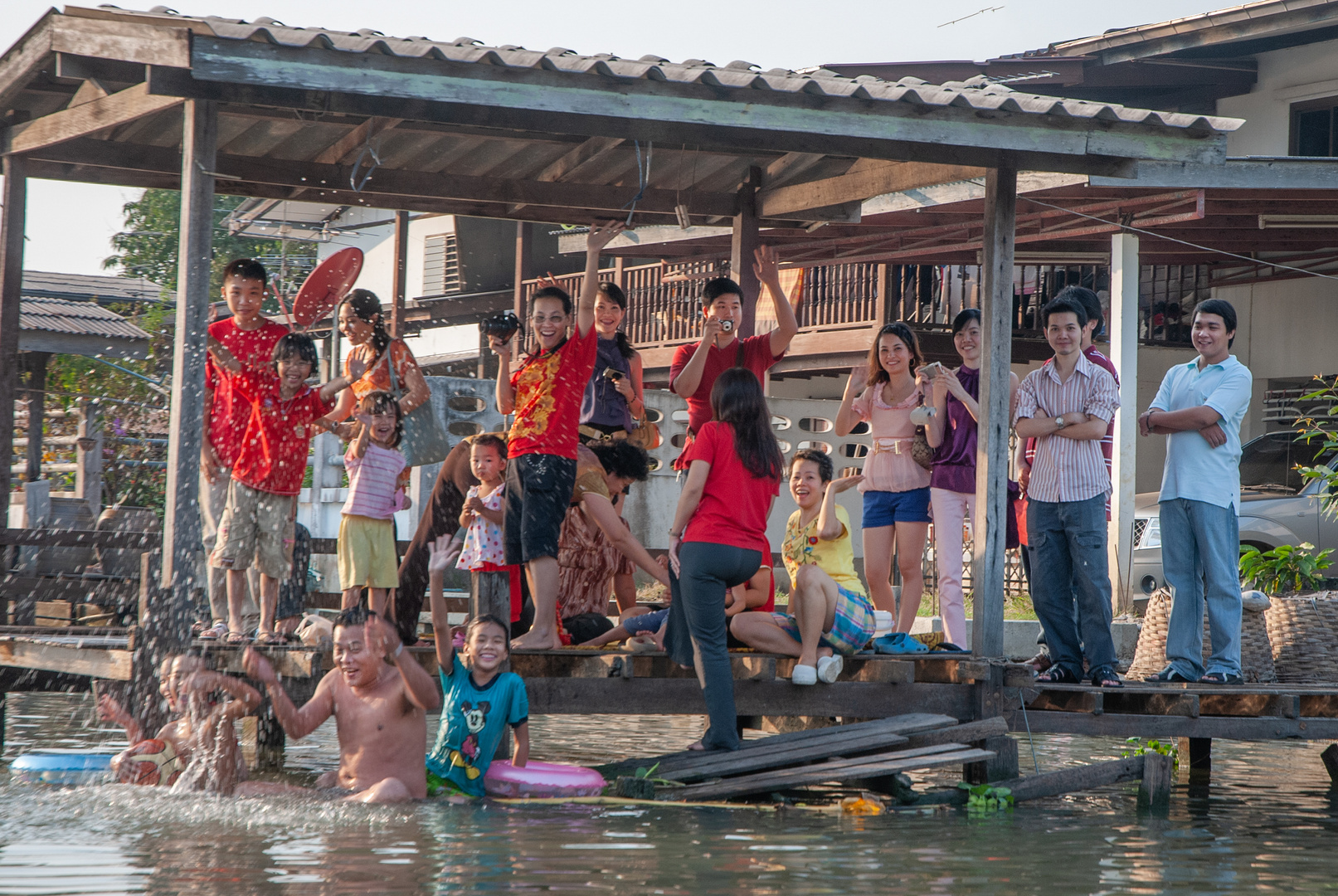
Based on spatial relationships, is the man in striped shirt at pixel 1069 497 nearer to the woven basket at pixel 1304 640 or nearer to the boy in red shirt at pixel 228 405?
the woven basket at pixel 1304 640

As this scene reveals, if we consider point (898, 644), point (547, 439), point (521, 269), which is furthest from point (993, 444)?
point (521, 269)

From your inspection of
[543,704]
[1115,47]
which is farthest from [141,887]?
[1115,47]

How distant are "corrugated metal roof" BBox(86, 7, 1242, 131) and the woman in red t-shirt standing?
1.38 meters

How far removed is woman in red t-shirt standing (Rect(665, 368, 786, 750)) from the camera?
6.86 metres

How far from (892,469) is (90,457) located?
997 cm

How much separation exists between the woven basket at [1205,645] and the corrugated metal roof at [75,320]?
32.7ft

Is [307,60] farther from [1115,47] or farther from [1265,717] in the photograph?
Answer: [1115,47]

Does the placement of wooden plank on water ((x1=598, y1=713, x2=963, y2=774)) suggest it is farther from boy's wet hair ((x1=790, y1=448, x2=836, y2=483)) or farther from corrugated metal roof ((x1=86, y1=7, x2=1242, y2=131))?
corrugated metal roof ((x1=86, y1=7, x2=1242, y2=131))

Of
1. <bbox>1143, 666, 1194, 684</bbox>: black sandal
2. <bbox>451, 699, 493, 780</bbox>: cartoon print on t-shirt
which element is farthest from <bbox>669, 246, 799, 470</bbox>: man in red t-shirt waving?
<bbox>1143, 666, 1194, 684</bbox>: black sandal

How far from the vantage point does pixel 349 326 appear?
312 inches

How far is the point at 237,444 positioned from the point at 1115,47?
1219cm

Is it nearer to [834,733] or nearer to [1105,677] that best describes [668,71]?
[834,733]

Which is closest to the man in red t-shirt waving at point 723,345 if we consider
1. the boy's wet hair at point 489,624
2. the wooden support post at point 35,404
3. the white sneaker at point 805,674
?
the white sneaker at point 805,674

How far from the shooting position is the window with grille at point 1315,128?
15.9m
